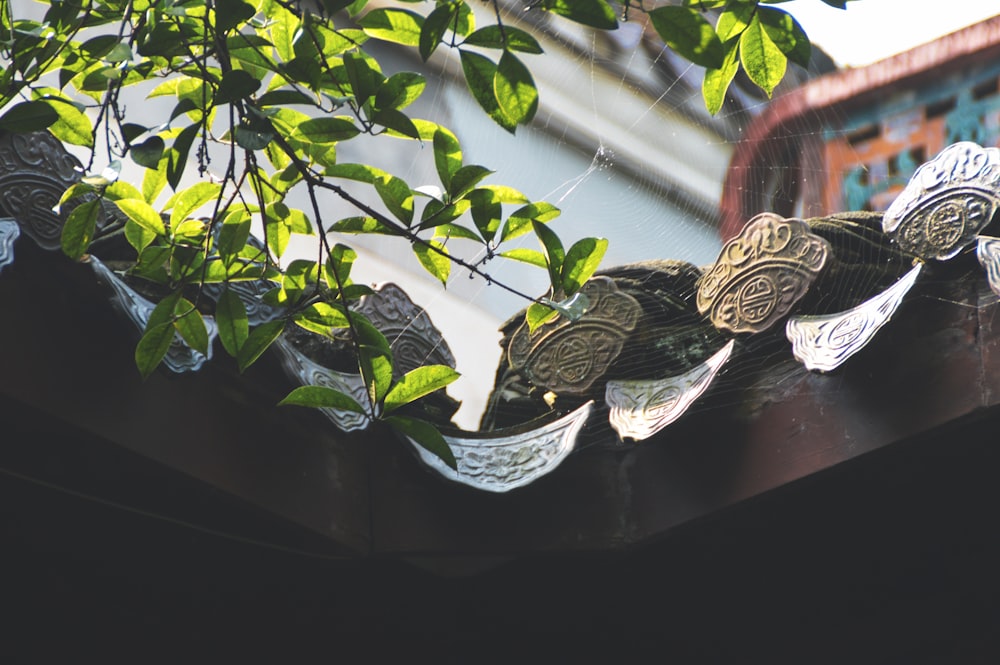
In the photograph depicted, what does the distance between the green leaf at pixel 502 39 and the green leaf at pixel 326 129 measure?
19 centimetres

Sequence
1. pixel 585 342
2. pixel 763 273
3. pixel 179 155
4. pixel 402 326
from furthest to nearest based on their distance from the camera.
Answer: pixel 402 326, pixel 585 342, pixel 763 273, pixel 179 155

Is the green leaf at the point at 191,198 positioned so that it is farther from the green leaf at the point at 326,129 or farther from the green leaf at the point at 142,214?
the green leaf at the point at 326,129

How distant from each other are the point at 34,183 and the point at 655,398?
2.68 feet

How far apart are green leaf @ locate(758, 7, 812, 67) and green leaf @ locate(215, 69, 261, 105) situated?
1.68 feet

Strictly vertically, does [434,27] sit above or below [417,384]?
above

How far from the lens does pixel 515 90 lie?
3.46 feet

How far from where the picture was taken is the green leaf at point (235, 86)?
109 cm

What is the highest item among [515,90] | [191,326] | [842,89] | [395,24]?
[842,89]

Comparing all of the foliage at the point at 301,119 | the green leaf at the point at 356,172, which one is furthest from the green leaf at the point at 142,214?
the green leaf at the point at 356,172

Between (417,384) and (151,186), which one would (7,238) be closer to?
(151,186)

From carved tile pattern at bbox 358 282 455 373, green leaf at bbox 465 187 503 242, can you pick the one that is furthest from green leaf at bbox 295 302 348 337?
carved tile pattern at bbox 358 282 455 373

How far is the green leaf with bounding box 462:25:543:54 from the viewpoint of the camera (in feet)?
3.43

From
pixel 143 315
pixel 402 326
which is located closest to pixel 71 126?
pixel 143 315

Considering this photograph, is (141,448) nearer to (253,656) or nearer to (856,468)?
(253,656)
